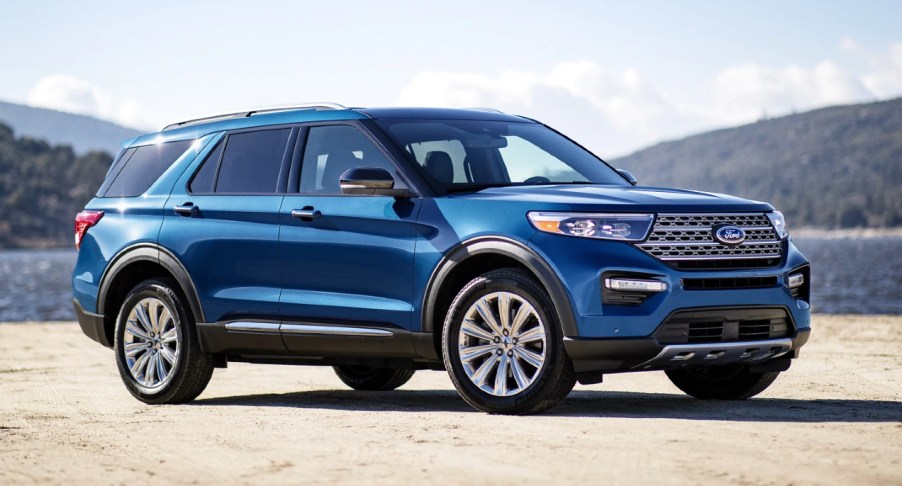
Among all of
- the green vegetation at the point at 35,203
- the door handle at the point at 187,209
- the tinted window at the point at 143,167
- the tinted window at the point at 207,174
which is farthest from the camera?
the green vegetation at the point at 35,203

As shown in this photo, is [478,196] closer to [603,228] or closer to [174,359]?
[603,228]

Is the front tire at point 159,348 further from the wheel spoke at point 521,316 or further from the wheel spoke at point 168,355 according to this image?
the wheel spoke at point 521,316

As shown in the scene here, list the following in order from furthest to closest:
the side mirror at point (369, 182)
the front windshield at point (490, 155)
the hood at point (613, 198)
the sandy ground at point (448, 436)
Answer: the front windshield at point (490, 155) < the side mirror at point (369, 182) < the hood at point (613, 198) < the sandy ground at point (448, 436)

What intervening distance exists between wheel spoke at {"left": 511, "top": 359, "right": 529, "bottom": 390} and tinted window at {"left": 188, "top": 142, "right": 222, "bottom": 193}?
2.89 m

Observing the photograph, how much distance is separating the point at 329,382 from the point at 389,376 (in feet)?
3.19

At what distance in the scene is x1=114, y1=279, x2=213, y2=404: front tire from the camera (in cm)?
935

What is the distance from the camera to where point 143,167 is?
1017 centimetres

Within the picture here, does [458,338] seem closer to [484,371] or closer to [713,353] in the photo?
[484,371]

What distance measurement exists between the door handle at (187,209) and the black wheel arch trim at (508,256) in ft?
7.25

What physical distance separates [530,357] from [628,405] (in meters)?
1.35

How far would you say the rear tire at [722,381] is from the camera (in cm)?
877

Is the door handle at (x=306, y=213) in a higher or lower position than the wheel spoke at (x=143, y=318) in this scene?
higher

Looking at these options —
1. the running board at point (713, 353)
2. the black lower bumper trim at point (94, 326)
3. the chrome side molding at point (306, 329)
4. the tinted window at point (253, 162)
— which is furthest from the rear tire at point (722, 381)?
the black lower bumper trim at point (94, 326)

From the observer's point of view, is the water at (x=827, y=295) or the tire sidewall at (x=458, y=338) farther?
the water at (x=827, y=295)
